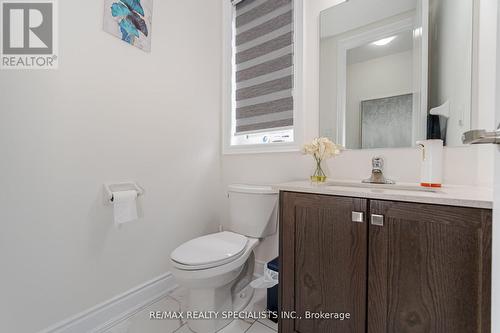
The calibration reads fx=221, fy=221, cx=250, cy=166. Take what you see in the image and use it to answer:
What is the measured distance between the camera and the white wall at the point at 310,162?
39.2 inches

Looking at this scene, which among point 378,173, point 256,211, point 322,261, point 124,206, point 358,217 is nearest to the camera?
point 358,217

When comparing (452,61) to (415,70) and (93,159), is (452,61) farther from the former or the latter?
(93,159)

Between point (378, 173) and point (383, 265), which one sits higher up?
point (378, 173)

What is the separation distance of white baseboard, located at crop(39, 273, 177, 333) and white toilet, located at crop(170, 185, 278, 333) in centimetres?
38

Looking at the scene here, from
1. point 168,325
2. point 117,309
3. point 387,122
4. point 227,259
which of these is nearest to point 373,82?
point 387,122

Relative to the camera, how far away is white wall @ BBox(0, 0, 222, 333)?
40.8 inches

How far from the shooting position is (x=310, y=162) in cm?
153

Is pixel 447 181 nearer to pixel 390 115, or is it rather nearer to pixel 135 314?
pixel 390 115

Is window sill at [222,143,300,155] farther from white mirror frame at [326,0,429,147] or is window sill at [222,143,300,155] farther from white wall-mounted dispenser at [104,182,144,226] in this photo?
white wall-mounted dispenser at [104,182,144,226]

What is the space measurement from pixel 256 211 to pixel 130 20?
4.84 feet

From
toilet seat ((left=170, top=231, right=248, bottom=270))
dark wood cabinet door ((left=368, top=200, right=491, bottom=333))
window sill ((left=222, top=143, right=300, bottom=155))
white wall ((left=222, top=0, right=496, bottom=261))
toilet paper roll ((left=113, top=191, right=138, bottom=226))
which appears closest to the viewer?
dark wood cabinet door ((left=368, top=200, right=491, bottom=333))

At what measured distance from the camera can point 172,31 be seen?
1.66 meters

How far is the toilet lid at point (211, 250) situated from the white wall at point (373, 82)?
0.94 m

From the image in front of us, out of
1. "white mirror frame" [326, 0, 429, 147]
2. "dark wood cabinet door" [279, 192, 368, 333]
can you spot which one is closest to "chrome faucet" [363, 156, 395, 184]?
"white mirror frame" [326, 0, 429, 147]
